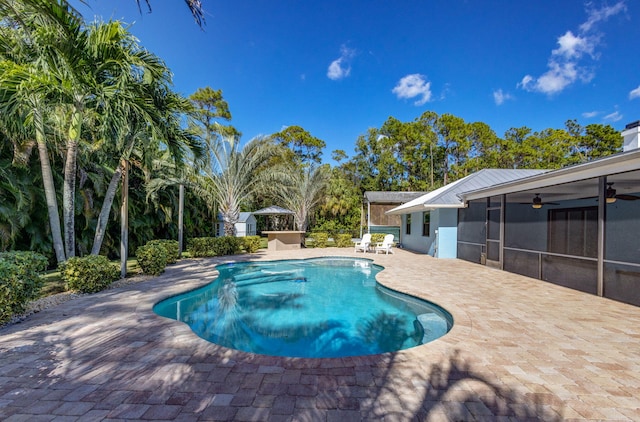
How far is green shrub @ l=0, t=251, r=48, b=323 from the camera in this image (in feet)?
13.8

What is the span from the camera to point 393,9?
41.4ft

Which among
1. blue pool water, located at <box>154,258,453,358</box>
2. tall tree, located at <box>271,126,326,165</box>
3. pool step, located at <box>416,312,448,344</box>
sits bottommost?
blue pool water, located at <box>154,258,453,358</box>

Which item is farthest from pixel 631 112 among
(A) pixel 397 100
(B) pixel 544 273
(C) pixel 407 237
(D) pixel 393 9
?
(B) pixel 544 273

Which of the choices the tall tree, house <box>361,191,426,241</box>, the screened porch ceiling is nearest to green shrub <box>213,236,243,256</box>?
house <box>361,191,426,241</box>

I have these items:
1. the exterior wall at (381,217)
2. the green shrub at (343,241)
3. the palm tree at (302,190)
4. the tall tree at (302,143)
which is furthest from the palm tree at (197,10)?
the tall tree at (302,143)

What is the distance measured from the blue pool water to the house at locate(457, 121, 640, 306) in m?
4.14

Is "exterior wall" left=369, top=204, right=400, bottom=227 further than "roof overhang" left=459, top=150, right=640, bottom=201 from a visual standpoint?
Yes

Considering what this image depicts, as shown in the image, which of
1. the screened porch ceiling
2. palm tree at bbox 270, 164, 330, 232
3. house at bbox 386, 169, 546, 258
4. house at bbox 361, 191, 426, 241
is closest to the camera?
the screened porch ceiling

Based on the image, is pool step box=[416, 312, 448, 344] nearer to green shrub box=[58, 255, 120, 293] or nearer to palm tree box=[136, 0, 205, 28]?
palm tree box=[136, 0, 205, 28]

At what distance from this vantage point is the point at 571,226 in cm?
987

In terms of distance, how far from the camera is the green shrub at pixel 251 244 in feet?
47.7

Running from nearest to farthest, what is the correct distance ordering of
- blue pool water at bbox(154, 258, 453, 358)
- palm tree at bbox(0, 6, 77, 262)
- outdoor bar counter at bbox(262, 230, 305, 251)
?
1. blue pool water at bbox(154, 258, 453, 358)
2. palm tree at bbox(0, 6, 77, 262)
3. outdoor bar counter at bbox(262, 230, 305, 251)

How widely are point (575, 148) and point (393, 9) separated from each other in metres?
32.2

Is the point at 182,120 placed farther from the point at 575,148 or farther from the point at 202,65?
the point at 575,148
